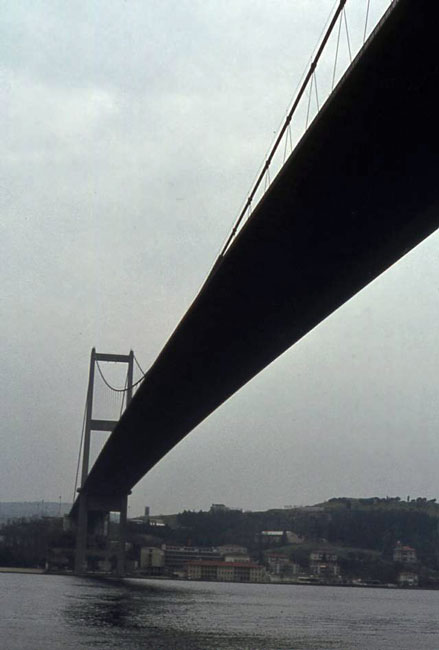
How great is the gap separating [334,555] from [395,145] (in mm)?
60737

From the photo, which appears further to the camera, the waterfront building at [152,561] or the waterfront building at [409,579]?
the waterfront building at [409,579]

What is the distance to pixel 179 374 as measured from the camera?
62.8 ft

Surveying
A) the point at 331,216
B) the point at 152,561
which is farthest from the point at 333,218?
the point at 152,561

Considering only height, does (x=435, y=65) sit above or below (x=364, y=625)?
above

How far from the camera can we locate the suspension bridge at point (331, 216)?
7.54 metres

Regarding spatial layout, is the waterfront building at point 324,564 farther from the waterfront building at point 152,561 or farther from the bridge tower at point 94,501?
the bridge tower at point 94,501

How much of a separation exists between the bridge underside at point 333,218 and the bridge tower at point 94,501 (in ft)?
66.6

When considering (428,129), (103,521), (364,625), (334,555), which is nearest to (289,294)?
(428,129)

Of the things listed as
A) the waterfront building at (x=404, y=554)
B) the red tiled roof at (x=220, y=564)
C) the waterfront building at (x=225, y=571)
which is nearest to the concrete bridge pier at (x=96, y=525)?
the waterfront building at (x=225, y=571)

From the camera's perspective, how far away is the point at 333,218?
10680 millimetres

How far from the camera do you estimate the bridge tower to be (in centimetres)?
3888

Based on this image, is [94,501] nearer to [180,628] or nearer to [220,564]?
[180,628]

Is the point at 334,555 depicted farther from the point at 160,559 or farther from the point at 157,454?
the point at 157,454

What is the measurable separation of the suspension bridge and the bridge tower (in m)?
20.3
